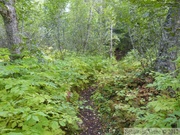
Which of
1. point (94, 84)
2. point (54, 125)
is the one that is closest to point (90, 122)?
point (54, 125)

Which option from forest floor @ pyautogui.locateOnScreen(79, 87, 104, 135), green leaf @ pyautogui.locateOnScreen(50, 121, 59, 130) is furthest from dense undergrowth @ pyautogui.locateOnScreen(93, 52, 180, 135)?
green leaf @ pyautogui.locateOnScreen(50, 121, 59, 130)

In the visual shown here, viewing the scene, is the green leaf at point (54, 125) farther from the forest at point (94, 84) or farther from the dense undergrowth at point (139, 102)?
the dense undergrowth at point (139, 102)

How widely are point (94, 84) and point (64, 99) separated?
343 centimetres

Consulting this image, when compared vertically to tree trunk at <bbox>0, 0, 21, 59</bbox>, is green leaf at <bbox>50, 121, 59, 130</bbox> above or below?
below

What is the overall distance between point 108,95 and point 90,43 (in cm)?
763

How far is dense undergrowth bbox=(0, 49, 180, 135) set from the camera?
2.10 meters

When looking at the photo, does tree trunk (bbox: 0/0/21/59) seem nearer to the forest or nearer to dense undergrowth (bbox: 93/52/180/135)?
the forest

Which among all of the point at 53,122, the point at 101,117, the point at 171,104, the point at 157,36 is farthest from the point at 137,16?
the point at 53,122

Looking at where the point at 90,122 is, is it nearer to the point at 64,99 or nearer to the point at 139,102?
the point at 64,99

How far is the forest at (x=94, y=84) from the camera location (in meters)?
2.19

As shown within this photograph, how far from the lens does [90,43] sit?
40.6ft

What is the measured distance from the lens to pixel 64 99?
3551 mm

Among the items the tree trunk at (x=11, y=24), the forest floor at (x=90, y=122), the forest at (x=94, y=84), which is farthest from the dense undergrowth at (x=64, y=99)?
the tree trunk at (x=11, y=24)

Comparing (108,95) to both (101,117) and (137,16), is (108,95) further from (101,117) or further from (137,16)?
(137,16)
